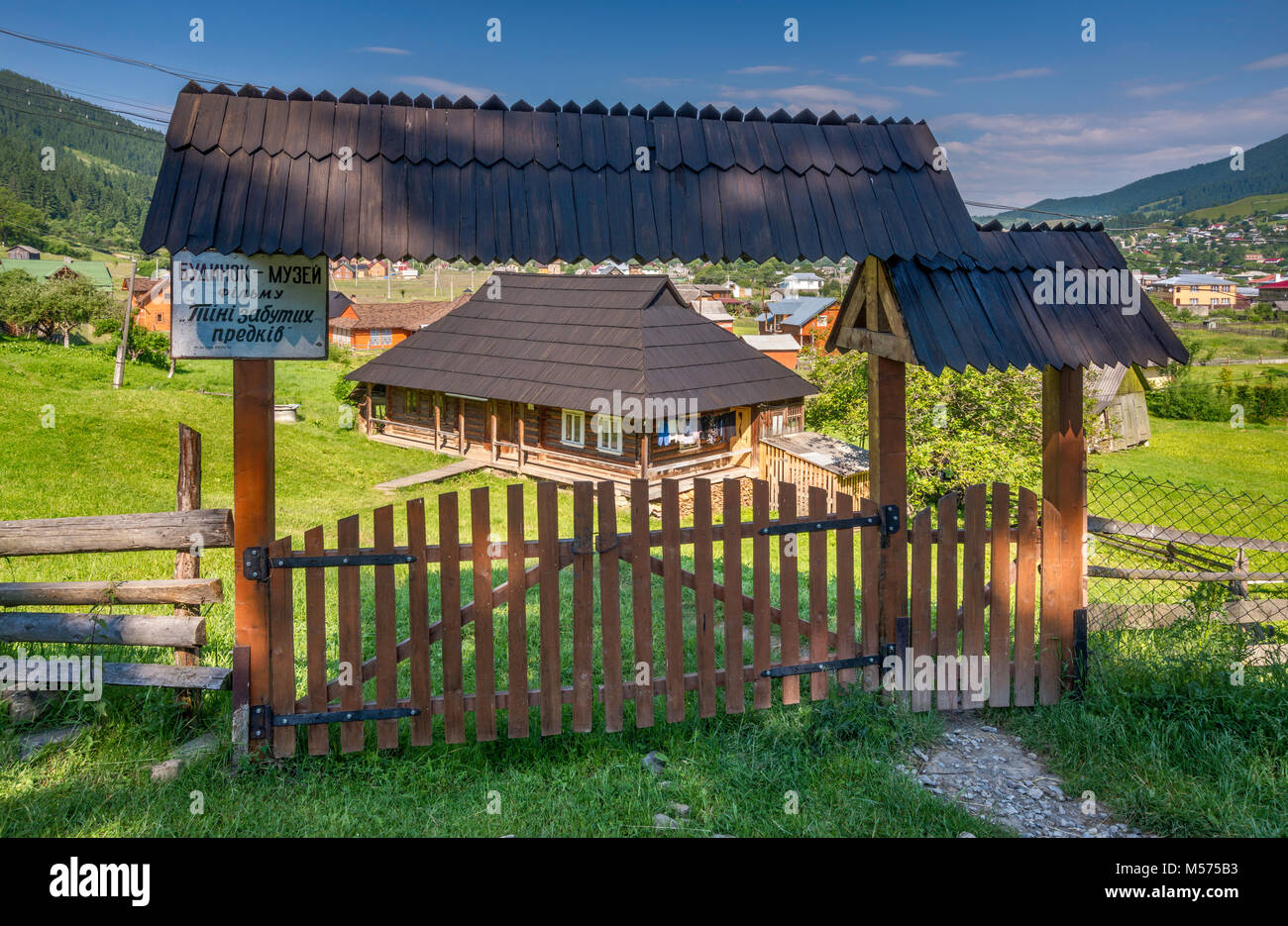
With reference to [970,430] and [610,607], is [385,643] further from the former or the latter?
[970,430]

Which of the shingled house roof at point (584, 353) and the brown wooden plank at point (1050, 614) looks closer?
the brown wooden plank at point (1050, 614)

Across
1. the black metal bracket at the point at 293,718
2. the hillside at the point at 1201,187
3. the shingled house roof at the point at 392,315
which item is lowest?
the black metal bracket at the point at 293,718

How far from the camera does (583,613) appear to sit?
4.78m

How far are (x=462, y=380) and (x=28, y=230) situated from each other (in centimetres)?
4452

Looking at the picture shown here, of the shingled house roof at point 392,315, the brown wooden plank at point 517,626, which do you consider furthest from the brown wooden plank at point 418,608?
the shingled house roof at point 392,315

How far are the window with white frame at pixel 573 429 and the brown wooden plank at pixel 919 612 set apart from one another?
16.1m

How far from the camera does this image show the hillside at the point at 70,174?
5175 centimetres

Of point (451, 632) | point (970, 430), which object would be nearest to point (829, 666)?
point (451, 632)

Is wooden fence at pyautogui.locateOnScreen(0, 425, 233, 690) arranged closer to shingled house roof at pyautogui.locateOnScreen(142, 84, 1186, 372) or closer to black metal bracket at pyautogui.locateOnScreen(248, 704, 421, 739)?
black metal bracket at pyautogui.locateOnScreen(248, 704, 421, 739)

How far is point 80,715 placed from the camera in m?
4.95

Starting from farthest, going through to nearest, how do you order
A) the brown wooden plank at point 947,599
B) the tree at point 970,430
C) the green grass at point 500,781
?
1. the tree at point 970,430
2. the brown wooden plank at point 947,599
3. the green grass at point 500,781

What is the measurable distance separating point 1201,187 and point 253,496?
233 feet

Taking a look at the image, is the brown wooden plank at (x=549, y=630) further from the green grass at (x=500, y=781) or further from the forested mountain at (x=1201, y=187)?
the forested mountain at (x=1201, y=187)

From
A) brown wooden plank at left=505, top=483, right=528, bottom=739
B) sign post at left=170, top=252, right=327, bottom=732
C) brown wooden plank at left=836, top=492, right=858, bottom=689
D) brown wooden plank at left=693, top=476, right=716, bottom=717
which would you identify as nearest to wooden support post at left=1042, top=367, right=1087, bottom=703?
brown wooden plank at left=836, top=492, right=858, bottom=689
